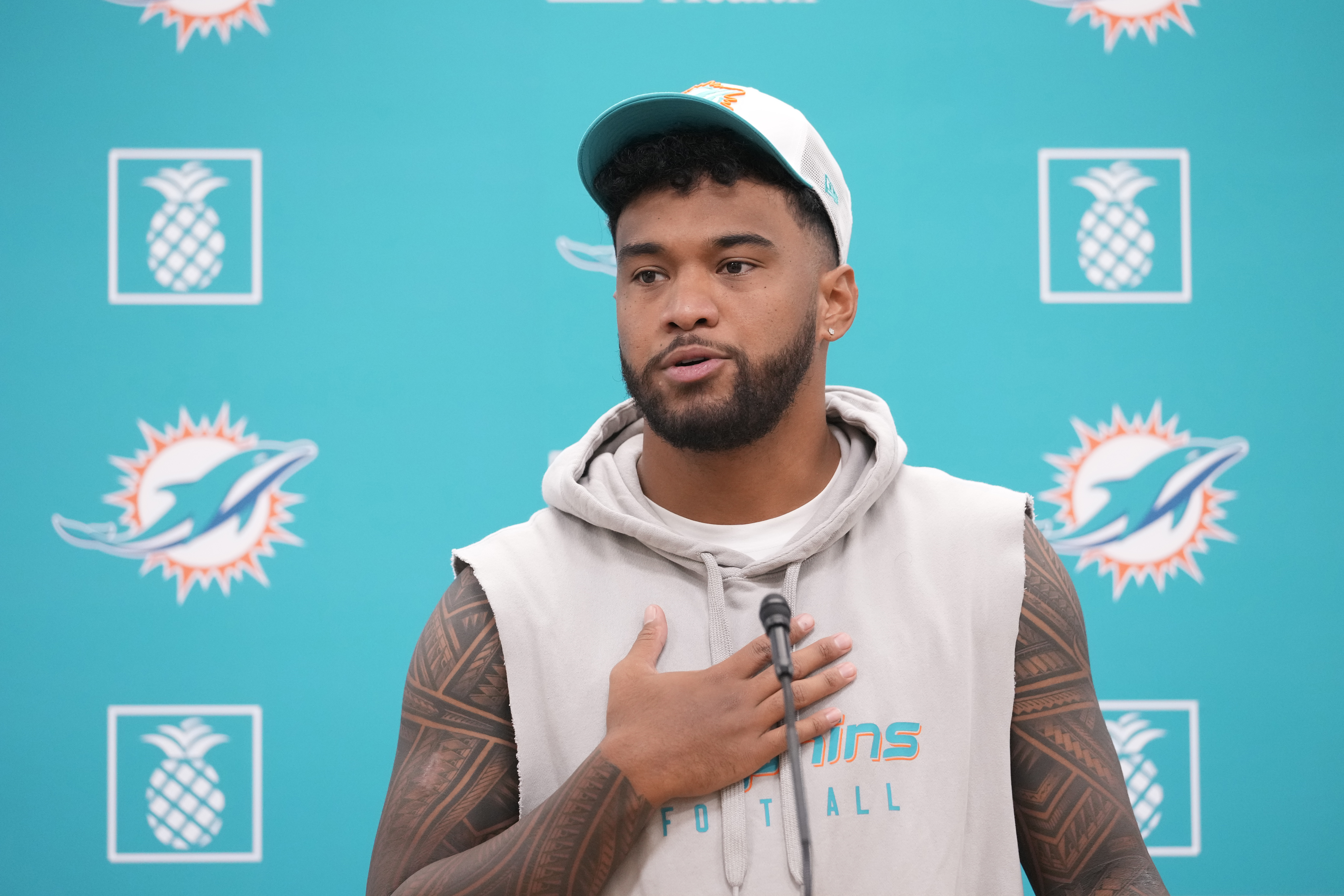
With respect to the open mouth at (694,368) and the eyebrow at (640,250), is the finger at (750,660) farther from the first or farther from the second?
the eyebrow at (640,250)

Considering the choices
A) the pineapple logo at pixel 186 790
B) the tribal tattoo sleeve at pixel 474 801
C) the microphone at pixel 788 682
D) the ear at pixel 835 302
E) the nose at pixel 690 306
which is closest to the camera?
the microphone at pixel 788 682

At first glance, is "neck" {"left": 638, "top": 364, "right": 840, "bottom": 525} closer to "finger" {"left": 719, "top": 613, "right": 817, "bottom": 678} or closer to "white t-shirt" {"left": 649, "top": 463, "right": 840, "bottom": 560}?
"white t-shirt" {"left": 649, "top": 463, "right": 840, "bottom": 560}

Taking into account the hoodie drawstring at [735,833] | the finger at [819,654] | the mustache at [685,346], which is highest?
the mustache at [685,346]

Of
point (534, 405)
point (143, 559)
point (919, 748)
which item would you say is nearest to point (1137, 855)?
point (919, 748)

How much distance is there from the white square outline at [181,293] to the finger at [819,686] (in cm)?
122

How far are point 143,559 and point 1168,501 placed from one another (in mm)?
1754

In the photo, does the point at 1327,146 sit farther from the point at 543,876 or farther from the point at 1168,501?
the point at 543,876

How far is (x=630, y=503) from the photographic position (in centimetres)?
100

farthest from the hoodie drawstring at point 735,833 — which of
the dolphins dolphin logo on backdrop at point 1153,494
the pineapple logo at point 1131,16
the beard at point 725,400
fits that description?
the pineapple logo at point 1131,16

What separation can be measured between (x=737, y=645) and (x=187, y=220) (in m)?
1.31

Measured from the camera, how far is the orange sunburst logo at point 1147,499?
1622 millimetres

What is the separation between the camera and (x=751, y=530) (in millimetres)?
1009

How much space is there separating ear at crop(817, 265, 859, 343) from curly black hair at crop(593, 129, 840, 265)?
0.06m

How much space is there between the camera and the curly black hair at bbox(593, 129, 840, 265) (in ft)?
3.15
